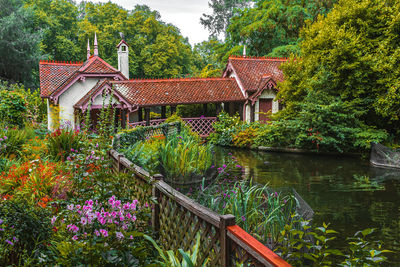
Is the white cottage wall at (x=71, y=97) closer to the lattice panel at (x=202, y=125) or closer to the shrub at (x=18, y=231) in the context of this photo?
the lattice panel at (x=202, y=125)

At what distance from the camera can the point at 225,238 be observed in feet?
9.18

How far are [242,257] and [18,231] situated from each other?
223cm

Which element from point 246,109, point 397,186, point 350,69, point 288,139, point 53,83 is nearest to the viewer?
point 397,186

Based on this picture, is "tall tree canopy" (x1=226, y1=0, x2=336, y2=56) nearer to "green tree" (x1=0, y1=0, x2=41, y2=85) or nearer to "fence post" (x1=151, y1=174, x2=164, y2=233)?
"green tree" (x1=0, y1=0, x2=41, y2=85)

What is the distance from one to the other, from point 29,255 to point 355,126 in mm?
16374

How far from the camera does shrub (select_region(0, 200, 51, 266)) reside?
3.39 metres

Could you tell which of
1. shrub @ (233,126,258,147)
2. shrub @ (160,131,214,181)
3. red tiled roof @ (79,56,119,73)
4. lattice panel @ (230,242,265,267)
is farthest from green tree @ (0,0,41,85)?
lattice panel @ (230,242,265,267)

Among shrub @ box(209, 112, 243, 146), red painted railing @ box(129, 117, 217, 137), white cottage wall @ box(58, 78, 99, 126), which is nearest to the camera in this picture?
white cottage wall @ box(58, 78, 99, 126)

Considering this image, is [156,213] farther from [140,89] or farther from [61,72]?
[61,72]

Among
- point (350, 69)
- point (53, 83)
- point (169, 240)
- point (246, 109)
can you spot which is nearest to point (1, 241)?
point (169, 240)

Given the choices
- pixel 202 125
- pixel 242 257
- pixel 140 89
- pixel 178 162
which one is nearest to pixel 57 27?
pixel 140 89

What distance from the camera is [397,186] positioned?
1135cm

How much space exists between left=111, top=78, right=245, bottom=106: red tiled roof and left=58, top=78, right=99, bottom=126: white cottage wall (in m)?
1.78

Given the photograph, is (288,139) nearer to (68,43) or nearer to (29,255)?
(29,255)
